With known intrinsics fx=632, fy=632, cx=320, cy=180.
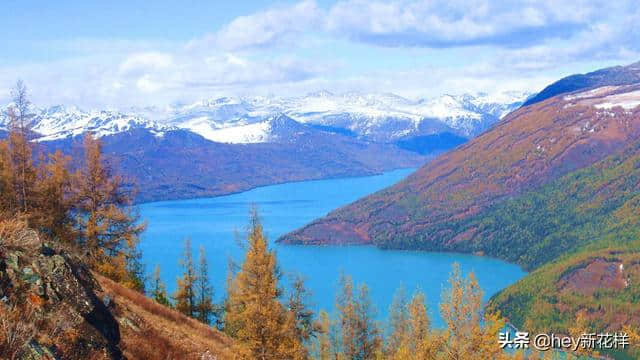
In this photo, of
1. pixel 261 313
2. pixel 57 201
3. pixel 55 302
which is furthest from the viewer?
pixel 57 201

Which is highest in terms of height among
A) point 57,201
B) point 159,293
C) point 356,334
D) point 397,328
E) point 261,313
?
point 57,201

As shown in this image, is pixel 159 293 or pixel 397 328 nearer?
pixel 397 328

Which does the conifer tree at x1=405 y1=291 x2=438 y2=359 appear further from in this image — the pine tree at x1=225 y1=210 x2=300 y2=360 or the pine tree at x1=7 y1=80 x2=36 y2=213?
the pine tree at x1=7 y1=80 x2=36 y2=213

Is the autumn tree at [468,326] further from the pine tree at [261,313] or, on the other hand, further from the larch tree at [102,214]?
the larch tree at [102,214]

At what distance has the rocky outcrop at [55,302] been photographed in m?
14.7

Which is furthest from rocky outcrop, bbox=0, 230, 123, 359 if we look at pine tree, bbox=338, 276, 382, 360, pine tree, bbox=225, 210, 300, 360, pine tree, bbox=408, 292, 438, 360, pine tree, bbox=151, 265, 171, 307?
pine tree, bbox=151, 265, 171, 307

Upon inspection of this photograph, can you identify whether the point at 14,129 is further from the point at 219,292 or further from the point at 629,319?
the point at 629,319

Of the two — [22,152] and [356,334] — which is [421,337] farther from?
[22,152]

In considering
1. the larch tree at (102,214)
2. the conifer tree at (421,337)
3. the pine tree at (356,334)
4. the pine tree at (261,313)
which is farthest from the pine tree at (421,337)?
the larch tree at (102,214)

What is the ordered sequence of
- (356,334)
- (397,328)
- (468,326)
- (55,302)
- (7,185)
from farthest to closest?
(397,328)
(7,185)
(356,334)
(468,326)
(55,302)

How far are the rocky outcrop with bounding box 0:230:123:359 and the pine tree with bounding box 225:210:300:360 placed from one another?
24.7ft

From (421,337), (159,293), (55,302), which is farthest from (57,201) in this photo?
(55,302)

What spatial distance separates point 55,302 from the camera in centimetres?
1664

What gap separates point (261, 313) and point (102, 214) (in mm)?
15963
